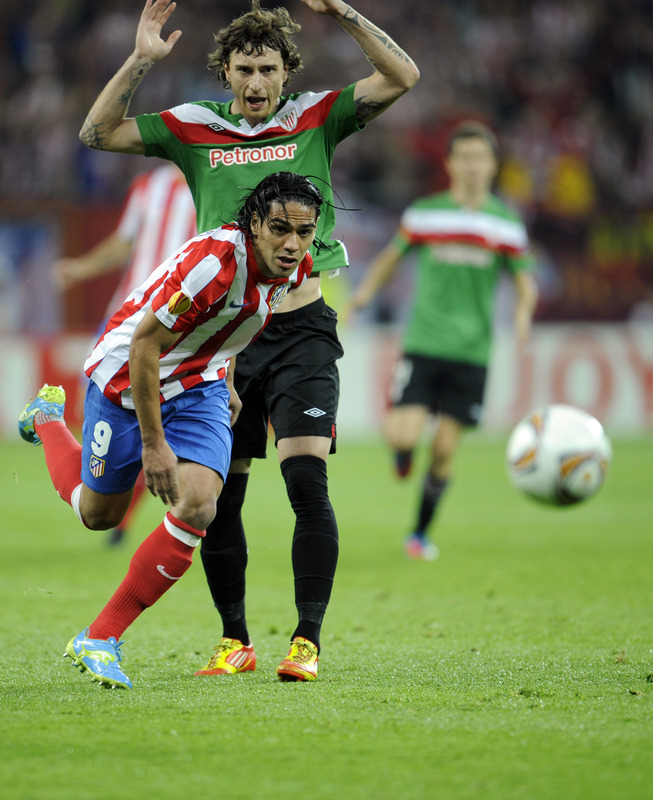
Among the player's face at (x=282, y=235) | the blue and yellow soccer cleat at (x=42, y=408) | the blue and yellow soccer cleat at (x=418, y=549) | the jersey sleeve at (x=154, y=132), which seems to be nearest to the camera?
the player's face at (x=282, y=235)

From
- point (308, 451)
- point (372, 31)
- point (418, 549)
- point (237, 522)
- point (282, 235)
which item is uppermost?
point (372, 31)

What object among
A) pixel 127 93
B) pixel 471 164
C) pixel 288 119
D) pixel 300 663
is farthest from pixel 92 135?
pixel 471 164

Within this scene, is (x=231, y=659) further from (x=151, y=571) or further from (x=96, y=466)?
(x=96, y=466)

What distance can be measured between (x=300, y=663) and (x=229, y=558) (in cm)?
56

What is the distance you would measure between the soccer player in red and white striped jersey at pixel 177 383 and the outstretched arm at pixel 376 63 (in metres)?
0.59

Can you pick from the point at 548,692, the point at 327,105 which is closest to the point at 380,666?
the point at 548,692

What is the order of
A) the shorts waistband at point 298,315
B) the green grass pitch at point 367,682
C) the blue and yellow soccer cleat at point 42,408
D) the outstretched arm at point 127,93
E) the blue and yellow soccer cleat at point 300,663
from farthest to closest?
the blue and yellow soccer cleat at point 42,408
the shorts waistband at point 298,315
the outstretched arm at point 127,93
the blue and yellow soccer cleat at point 300,663
the green grass pitch at point 367,682

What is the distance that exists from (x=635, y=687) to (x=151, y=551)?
4.82 ft

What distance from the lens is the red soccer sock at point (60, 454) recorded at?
391 cm

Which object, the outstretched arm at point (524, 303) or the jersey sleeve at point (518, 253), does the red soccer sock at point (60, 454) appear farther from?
the jersey sleeve at point (518, 253)

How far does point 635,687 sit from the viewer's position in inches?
131

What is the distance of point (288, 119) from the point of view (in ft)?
12.7

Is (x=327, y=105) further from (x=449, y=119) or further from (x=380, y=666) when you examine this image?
(x=449, y=119)

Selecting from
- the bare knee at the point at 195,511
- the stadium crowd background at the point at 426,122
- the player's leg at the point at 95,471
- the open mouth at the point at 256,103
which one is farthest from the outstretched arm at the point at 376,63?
the stadium crowd background at the point at 426,122
